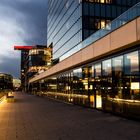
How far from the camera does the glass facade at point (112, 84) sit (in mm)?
18328

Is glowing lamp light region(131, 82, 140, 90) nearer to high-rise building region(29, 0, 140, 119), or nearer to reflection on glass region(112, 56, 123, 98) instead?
high-rise building region(29, 0, 140, 119)

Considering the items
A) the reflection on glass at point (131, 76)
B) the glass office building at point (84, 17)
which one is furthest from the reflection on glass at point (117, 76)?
the glass office building at point (84, 17)

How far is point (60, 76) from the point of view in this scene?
1783 inches

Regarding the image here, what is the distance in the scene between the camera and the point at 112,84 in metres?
21.8

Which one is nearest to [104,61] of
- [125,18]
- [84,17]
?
[125,18]

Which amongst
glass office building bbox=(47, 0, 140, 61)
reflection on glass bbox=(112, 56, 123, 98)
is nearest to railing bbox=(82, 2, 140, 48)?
reflection on glass bbox=(112, 56, 123, 98)

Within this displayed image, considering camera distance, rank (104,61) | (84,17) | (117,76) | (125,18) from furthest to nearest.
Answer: (84,17) → (104,61) → (117,76) → (125,18)

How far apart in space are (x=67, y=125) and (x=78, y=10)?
29505mm

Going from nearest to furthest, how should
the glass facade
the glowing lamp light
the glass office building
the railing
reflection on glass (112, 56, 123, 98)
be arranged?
1. the glowing lamp light
2. the glass facade
3. the railing
4. reflection on glass (112, 56, 123, 98)
5. the glass office building

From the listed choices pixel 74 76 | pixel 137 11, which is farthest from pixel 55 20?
pixel 137 11

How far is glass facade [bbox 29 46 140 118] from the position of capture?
60.1ft

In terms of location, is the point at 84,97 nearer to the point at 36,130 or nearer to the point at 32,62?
the point at 36,130

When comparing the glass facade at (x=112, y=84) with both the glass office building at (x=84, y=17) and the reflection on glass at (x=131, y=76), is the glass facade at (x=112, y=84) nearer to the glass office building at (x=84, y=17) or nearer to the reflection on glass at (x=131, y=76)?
the reflection on glass at (x=131, y=76)

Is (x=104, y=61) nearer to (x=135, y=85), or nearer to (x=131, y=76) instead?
(x=131, y=76)
